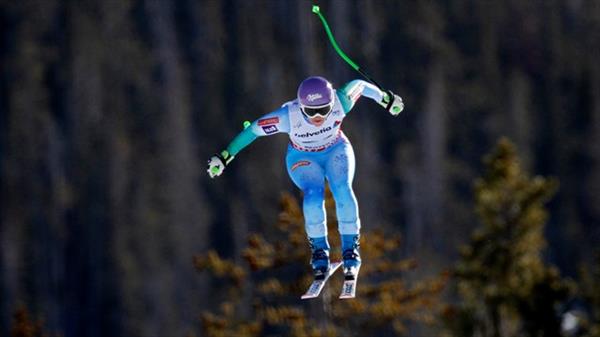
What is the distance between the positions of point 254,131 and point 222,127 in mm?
84479

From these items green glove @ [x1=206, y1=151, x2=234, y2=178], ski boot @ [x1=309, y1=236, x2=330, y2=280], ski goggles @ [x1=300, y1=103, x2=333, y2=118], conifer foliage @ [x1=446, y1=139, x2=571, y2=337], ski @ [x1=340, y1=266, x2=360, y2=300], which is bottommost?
conifer foliage @ [x1=446, y1=139, x2=571, y2=337]

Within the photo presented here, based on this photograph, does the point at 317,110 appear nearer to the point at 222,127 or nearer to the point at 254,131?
the point at 254,131

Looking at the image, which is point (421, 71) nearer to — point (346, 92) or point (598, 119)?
point (598, 119)

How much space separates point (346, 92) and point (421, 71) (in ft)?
293

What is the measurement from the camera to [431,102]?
105 meters

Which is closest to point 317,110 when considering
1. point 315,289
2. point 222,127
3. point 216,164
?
point 216,164

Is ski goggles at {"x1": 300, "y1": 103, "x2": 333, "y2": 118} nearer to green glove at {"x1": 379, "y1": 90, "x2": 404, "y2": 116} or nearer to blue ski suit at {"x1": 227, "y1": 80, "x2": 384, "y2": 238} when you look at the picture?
blue ski suit at {"x1": 227, "y1": 80, "x2": 384, "y2": 238}

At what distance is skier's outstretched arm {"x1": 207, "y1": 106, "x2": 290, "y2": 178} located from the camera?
53.1 feet

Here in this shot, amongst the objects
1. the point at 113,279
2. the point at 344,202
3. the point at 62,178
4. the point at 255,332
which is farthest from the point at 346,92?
the point at 62,178

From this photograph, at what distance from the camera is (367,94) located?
1681cm

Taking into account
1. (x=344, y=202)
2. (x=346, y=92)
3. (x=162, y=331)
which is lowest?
(x=162, y=331)

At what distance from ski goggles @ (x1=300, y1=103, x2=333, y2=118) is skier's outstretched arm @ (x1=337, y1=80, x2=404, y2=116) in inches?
15.8

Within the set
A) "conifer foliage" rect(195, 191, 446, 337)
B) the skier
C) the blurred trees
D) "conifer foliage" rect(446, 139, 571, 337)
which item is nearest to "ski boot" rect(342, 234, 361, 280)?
the skier

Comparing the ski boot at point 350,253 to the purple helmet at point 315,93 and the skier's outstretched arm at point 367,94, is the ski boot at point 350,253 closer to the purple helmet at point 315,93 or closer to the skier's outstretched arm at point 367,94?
the skier's outstretched arm at point 367,94
